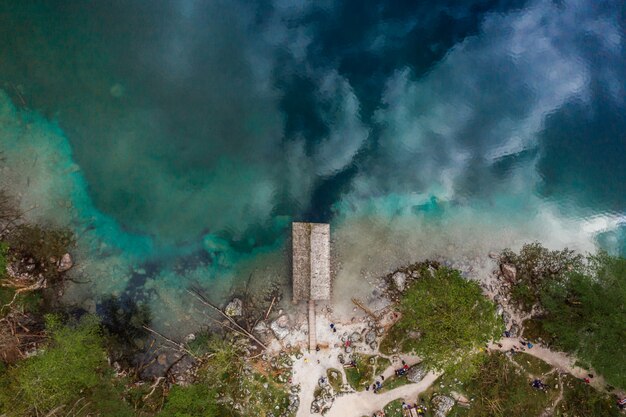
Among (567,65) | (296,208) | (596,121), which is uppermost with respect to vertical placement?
(567,65)

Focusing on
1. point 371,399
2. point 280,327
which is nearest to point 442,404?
point 371,399

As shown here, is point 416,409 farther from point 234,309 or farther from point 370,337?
point 234,309

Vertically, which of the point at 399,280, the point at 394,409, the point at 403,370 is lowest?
the point at 394,409

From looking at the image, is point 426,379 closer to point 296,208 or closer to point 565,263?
point 565,263

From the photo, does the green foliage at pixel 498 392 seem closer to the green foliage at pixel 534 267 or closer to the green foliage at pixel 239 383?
the green foliage at pixel 534 267

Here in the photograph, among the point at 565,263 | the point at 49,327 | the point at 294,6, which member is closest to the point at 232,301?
the point at 49,327

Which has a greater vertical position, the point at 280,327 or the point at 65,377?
the point at 280,327

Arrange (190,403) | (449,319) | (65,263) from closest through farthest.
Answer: (449,319), (190,403), (65,263)
